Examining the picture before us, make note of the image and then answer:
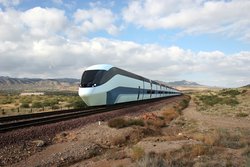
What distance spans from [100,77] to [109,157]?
16456 millimetres

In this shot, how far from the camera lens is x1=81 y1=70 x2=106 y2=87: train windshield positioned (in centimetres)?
2806

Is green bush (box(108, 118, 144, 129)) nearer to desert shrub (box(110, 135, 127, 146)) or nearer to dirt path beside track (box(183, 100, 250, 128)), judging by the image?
desert shrub (box(110, 135, 127, 146))

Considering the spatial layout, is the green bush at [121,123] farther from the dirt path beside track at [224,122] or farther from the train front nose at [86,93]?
the train front nose at [86,93]

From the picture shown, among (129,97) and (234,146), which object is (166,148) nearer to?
(234,146)

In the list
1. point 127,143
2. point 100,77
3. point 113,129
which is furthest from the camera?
point 100,77

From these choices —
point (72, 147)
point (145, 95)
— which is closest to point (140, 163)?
point (72, 147)

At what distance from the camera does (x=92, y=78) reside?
2836cm

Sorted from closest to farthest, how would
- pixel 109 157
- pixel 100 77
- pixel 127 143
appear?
pixel 109 157, pixel 127 143, pixel 100 77

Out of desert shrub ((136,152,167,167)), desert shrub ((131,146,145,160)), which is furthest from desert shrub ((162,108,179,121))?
desert shrub ((136,152,167,167))

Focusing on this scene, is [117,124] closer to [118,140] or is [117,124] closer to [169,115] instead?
[118,140]

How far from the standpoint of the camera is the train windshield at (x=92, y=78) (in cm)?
2806

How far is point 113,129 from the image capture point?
18094 mm

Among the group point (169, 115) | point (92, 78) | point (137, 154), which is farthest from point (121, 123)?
point (169, 115)

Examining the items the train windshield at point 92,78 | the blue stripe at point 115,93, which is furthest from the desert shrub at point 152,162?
the blue stripe at point 115,93
